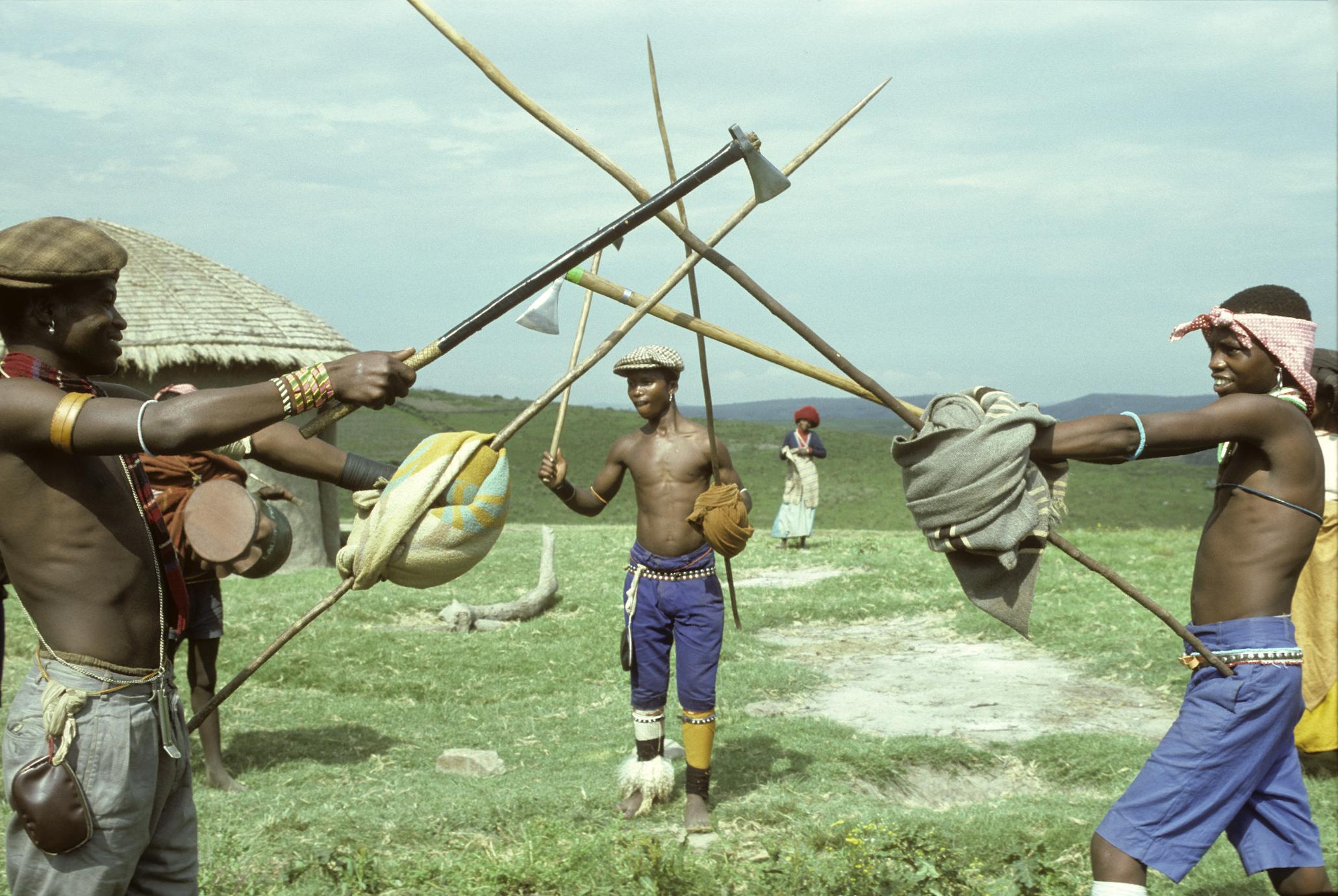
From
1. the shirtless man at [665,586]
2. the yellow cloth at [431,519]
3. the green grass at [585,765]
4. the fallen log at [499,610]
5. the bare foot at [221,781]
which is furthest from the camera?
the fallen log at [499,610]

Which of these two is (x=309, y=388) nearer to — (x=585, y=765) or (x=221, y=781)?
(x=221, y=781)

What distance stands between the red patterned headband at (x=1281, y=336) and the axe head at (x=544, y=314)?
2.14m

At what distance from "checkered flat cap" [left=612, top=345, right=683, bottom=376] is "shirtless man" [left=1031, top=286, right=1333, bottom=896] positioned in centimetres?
284

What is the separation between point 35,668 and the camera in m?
3.06

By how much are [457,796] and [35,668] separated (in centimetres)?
307

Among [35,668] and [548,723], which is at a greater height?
[35,668]

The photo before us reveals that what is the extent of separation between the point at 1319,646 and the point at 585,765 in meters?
3.97

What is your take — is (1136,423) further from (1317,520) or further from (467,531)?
(467,531)

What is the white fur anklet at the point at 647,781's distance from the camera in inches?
227

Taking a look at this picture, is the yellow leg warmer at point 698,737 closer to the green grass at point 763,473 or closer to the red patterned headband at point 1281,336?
the red patterned headband at point 1281,336

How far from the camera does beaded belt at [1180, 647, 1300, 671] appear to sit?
12.1ft

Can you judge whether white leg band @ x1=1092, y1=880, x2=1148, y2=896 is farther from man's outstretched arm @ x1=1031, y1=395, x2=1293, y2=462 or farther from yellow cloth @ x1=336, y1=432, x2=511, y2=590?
yellow cloth @ x1=336, y1=432, x2=511, y2=590

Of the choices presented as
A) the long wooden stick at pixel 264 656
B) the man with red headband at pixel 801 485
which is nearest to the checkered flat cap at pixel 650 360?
Result: the long wooden stick at pixel 264 656

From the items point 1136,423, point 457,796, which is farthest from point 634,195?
point 457,796
